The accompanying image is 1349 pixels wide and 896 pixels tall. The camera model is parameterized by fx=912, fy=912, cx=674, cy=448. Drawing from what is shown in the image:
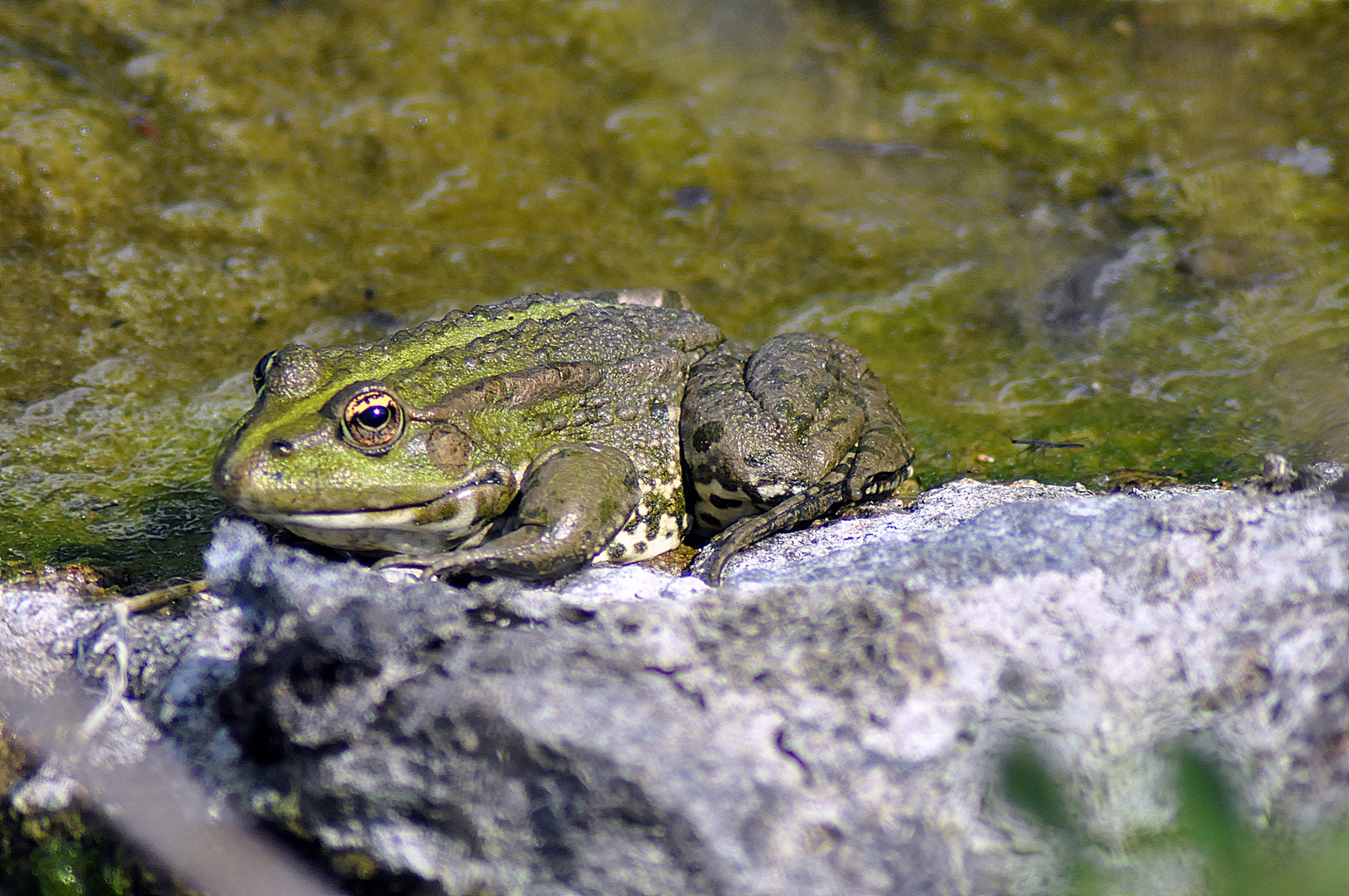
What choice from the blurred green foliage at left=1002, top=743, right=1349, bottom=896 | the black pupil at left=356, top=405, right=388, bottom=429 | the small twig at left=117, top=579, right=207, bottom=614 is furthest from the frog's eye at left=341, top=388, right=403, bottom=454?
the blurred green foliage at left=1002, top=743, right=1349, bottom=896

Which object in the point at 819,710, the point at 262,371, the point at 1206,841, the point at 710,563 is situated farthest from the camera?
the point at 262,371

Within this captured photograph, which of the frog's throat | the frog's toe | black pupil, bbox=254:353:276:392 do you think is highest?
black pupil, bbox=254:353:276:392

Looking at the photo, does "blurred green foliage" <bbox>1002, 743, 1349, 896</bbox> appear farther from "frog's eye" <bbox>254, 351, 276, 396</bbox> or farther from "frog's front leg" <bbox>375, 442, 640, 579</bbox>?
"frog's eye" <bbox>254, 351, 276, 396</bbox>

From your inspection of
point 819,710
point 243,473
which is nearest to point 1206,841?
point 819,710

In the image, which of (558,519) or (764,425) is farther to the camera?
(764,425)

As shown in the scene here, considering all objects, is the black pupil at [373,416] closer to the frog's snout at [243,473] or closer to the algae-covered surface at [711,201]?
the frog's snout at [243,473]

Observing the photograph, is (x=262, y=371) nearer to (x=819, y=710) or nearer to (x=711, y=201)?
(x=819, y=710)

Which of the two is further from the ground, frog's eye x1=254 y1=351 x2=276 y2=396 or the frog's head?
frog's eye x1=254 y1=351 x2=276 y2=396

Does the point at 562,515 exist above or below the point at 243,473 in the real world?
below
